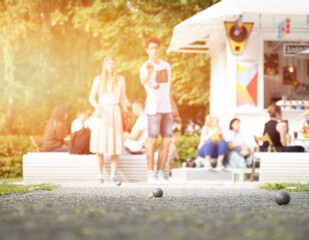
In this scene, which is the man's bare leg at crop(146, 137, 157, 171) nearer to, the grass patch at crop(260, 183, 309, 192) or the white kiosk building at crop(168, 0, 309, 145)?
the grass patch at crop(260, 183, 309, 192)

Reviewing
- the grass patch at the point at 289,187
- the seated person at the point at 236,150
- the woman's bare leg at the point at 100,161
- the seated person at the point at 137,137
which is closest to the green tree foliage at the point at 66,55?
the seated person at the point at 236,150

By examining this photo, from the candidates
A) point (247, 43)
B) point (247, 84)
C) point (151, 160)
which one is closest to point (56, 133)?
point (151, 160)

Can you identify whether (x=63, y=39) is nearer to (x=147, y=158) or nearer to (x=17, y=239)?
(x=147, y=158)

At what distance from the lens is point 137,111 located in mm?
10320

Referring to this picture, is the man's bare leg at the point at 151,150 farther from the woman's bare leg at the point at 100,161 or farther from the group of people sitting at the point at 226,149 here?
the group of people sitting at the point at 226,149

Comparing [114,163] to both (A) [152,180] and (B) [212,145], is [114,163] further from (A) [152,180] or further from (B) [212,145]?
(B) [212,145]

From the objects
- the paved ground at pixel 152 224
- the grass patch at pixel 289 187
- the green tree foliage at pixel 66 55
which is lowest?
the grass patch at pixel 289 187

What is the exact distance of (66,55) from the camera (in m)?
20.5

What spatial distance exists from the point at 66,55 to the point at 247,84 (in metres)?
8.66

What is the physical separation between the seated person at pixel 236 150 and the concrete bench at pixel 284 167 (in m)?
2.34

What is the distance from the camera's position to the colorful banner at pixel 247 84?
13.7 m

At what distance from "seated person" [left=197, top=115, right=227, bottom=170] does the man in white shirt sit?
251cm

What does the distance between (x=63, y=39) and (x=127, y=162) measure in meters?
12.3

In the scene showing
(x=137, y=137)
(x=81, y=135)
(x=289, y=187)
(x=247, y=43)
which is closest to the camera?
(x=289, y=187)
